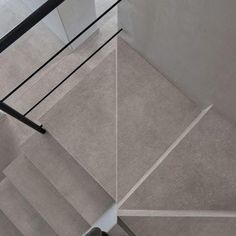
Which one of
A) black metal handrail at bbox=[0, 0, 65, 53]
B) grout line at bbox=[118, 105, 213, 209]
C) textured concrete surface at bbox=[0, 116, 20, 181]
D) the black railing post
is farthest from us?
textured concrete surface at bbox=[0, 116, 20, 181]

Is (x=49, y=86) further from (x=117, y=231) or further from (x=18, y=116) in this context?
(x=117, y=231)

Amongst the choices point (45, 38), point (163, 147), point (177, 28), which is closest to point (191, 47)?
point (177, 28)

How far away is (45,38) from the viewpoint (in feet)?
12.4

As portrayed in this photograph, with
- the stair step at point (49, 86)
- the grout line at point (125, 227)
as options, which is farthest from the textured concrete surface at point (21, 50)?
the grout line at point (125, 227)

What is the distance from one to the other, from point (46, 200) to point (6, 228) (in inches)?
31.0

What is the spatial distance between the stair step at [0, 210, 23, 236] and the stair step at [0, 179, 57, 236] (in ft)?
0.91

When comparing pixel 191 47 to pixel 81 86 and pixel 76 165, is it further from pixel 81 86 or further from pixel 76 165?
pixel 76 165

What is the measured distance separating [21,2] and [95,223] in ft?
8.81

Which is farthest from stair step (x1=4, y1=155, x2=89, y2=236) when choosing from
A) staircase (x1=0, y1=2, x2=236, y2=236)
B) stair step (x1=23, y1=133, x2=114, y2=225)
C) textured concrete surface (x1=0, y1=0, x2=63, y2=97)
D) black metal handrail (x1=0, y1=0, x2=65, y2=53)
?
black metal handrail (x1=0, y1=0, x2=65, y2=53)

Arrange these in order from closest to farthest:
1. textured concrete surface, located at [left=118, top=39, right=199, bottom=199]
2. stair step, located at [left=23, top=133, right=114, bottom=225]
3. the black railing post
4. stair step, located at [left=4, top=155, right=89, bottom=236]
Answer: the black railing post → textured concrete surface, located at [left=118, top=39, right=199, bottom=199] → stair step, located at [left=23, top=133, right=114, bottom=225] → stair step, located at [left=4, top=155, right=89, bottom=236]

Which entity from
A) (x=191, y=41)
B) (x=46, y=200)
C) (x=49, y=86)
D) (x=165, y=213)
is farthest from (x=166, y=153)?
A: (x=49, y=86)

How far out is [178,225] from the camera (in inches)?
75.7

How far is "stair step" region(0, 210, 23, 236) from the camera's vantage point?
315 cm

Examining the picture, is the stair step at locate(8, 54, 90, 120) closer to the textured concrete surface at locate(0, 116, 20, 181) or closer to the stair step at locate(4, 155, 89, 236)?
the textured concrete surface at locate(0, 116, 20, 181)
